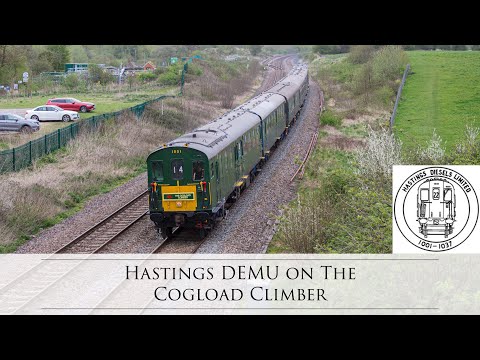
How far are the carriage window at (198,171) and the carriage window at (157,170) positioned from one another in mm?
944

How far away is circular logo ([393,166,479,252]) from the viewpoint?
1162cm

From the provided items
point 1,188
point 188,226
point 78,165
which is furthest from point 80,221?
point 78,165

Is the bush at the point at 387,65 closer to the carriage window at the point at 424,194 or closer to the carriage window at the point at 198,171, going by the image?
the carriage window at the point at 198,171

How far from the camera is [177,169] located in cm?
1866

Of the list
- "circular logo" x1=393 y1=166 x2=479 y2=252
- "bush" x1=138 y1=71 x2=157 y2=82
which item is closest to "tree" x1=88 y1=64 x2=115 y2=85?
"bush" x1=138 y1=71 x2=157 y2=82

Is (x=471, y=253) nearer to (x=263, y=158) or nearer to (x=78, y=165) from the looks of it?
(x=263, y=158)

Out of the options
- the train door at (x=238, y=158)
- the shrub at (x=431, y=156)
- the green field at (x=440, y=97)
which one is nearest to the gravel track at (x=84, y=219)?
the train door at (x=238, y=158)

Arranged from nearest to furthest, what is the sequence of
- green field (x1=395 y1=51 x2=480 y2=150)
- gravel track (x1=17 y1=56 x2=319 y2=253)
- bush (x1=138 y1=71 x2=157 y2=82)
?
gravel track (x1=17 y1=56 x2=319 y2=253)
green field (x1=395 y1=51 x2=480 y2=150)
bush (x1=138 y1=71 x2=157 y2=82)

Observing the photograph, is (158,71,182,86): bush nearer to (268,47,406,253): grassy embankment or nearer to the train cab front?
(268,47,406,253): grassy embankment

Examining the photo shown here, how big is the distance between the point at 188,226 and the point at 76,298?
4942 mm

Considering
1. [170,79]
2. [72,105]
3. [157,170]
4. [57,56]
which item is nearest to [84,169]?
[157,170]

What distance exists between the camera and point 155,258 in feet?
56.7

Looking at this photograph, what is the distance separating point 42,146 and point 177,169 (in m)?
11.4

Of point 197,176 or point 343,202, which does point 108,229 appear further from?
point 343,202
